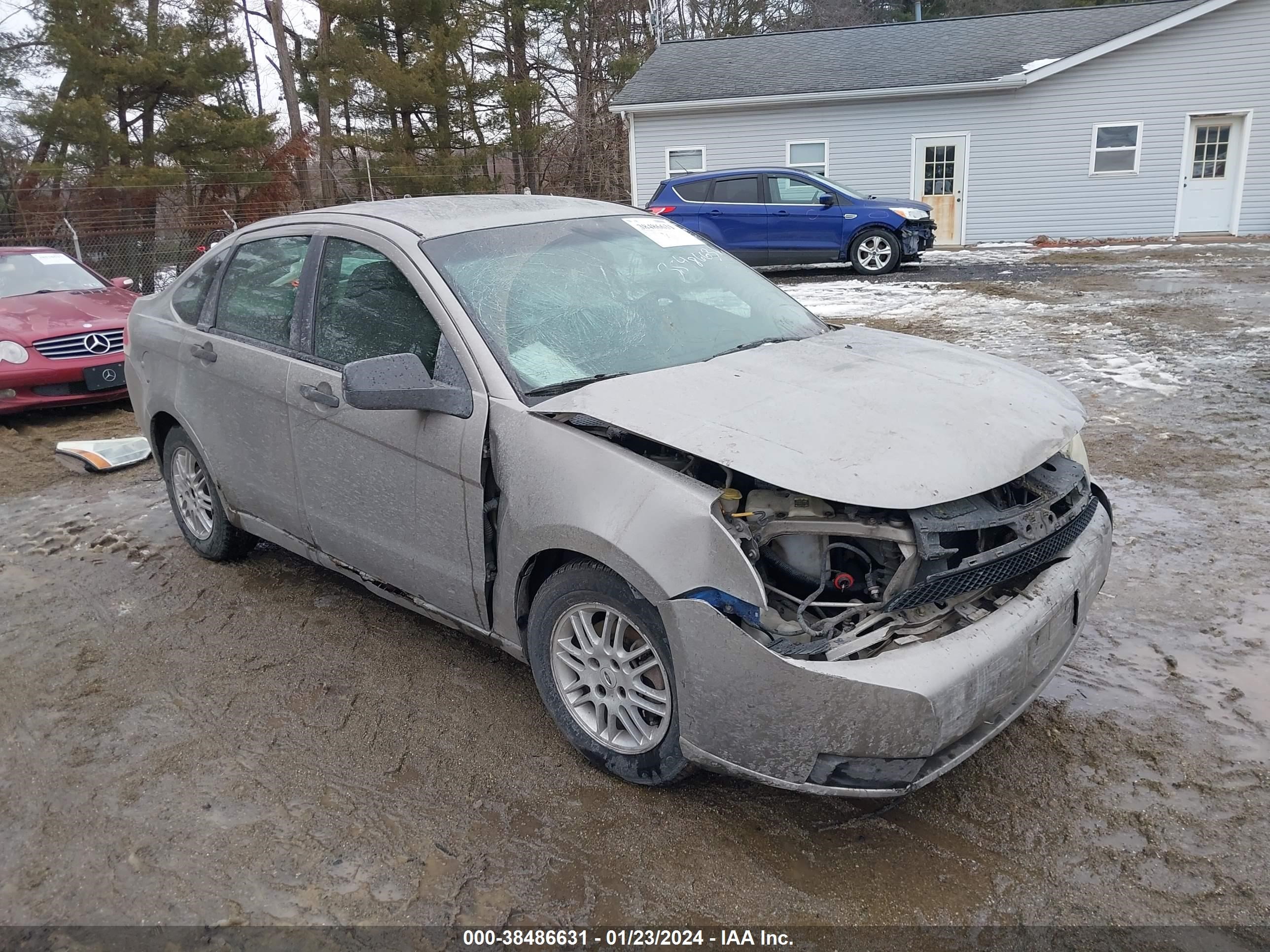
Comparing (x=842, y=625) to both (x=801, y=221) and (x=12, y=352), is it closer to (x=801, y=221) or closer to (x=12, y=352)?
(x=12, y=352)

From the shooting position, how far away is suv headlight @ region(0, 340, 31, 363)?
24.9 feet

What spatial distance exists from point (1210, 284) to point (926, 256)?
6421 millimetres

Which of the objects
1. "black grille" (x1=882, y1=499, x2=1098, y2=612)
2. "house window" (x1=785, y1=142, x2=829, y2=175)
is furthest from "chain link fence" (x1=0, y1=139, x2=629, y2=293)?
"black grille" (x1=882, y1=499, x2=1098, y2=612)

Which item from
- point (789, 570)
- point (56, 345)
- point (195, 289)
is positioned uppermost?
point (195, 289)

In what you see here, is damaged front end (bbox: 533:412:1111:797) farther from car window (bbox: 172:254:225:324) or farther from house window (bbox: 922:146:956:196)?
house window (bbox: 922:146:956:196)

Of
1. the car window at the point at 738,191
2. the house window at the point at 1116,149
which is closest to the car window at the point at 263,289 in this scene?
the car window at the point at 738,191

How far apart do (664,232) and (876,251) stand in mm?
12244

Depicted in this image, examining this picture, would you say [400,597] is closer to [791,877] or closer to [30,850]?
[30,850]

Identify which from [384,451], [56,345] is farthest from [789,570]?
[56,345]

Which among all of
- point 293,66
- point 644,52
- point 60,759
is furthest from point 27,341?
point 644,52

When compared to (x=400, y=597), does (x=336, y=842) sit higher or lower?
lower

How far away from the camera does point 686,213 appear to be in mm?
15922

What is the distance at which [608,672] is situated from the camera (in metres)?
2.88

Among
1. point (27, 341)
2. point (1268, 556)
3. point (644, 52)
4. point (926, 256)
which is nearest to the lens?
point (1268, 556)
